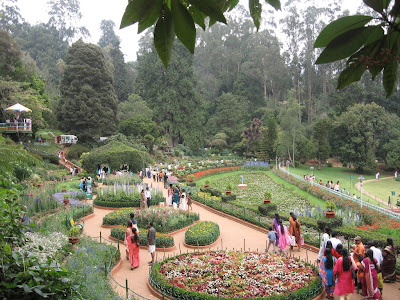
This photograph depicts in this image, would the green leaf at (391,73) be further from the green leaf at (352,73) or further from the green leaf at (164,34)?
the green leaf at (164,34)

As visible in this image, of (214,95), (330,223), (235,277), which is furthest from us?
(214,95)

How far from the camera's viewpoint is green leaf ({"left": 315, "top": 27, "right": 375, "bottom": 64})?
3.18ft

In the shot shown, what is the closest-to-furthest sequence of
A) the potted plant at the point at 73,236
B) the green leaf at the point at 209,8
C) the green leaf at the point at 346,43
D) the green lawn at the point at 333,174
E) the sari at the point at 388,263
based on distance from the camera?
the green leaf at the point at 209,8
the green leaf at the point at 346,43
the sari at the point at 388,263
the potted plant at the point at 73,236
the green lawn at the point at 333,174

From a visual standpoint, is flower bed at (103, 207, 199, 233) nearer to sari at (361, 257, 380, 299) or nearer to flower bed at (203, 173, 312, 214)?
flower bed at (203, 173, 312, 214)

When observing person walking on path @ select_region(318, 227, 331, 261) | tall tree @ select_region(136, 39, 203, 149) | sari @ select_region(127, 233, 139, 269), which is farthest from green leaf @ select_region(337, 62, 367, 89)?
tall tree @ select_region(136, 39, 203, 149)

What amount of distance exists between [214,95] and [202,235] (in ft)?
156

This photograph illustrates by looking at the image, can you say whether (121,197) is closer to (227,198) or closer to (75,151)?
(227,198)

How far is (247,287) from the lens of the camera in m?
7.00

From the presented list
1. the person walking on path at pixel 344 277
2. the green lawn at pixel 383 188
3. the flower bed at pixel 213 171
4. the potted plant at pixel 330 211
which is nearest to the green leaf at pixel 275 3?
the person walking on path at pixel 344 277

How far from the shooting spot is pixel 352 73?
1.04 meters

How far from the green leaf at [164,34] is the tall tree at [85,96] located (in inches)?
1217

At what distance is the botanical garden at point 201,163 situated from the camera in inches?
111

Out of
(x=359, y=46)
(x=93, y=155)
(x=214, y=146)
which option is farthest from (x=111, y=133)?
(x=359, y=46)

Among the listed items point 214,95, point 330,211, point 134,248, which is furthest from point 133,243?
point 214,95
